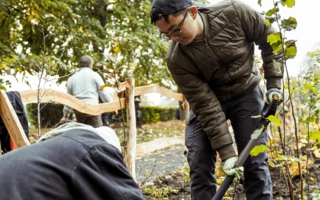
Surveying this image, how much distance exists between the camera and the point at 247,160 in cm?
274

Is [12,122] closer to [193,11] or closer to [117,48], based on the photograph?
[193,11]

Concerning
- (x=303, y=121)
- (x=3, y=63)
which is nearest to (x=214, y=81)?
(x=303, y=121)

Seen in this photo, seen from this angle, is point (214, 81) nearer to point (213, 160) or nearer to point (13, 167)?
point (213, 160)

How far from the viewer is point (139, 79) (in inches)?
518

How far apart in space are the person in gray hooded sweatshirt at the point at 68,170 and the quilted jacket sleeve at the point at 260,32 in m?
1.55

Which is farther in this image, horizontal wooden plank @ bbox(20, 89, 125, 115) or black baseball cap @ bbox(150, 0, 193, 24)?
horizontal wooden plank @ bbox(20, 89, 125, 115)

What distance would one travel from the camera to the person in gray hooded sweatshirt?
1.23 meters

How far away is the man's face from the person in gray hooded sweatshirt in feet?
3.92

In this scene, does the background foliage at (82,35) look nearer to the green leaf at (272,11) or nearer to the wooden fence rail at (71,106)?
the wooden fence rail at (71,106)

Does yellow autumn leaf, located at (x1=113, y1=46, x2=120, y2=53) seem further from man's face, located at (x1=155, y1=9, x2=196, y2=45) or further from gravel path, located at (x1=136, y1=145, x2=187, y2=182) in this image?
man's face, located at (x1=155, y1=9, x2=196, y2=45)

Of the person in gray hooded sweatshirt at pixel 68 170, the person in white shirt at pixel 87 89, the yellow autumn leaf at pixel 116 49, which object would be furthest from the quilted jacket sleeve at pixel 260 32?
the yellow autumn leaf at pixel 116 49

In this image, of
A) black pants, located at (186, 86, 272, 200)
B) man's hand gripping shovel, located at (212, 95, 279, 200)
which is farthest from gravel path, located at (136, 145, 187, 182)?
man's hand gripping shovel, located at (212, 95, 279, 200)

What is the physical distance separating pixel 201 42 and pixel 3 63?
13.0ft

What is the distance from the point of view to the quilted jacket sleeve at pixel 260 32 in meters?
2.66
